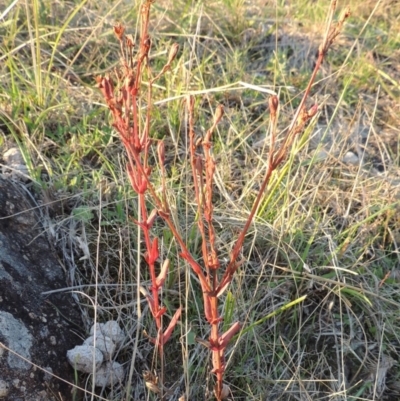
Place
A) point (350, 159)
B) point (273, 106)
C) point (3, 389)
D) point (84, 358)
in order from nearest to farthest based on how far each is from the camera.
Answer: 1. point (273, 106)
2. point (3, 389)
3. point (84, 358)
4. point (350, 159)

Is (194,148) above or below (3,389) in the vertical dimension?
above

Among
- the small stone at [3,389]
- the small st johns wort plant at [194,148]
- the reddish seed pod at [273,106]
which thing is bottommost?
the small stone at [3,389]

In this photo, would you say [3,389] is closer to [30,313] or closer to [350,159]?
[30,313]

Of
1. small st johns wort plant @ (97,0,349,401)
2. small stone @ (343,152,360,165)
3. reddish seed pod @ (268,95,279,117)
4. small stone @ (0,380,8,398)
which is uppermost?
reddish seed pod @ (268,95,279,117)

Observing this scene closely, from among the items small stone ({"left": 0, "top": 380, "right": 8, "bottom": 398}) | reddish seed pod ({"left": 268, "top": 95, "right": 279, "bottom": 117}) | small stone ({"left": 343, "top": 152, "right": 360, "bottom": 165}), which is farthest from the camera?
small stone ({"left": 343, "top": 152, "right": 360, "bottom": 165})

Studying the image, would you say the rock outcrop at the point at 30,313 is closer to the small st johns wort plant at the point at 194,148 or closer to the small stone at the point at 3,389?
the small stone at the point at 3,389

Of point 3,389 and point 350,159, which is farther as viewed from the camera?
point 350,159

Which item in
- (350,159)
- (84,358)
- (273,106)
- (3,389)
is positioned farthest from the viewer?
(350,159)

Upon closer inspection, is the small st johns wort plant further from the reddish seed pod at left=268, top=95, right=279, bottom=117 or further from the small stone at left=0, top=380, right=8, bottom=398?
the small stone at left=0, top=380, right=8, bottom=398

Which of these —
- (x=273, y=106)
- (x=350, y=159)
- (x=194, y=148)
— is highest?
(x=273, y=106)

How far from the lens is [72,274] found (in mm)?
1599

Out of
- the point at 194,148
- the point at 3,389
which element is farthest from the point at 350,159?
the point at 3,389

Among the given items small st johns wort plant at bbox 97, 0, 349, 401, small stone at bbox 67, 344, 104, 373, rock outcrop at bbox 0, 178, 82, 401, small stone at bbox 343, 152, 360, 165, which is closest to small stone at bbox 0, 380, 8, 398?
rock outcrop at bbox 0, 178, 82, 401

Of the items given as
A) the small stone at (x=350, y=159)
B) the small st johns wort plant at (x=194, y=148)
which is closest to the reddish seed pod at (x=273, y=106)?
the small st johns wort plant at (x=194, y=148)
